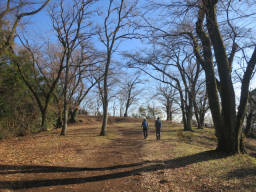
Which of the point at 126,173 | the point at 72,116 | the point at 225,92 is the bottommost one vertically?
the point at 126,173

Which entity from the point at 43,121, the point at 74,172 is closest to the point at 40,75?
the point at 43,121

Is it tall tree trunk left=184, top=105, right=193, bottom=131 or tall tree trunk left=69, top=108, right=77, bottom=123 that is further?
tall tree trunk left=69, top=108, right=77, bottom=123

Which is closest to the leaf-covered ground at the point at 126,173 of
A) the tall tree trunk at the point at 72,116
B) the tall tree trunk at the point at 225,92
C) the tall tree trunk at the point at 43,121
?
the tall tree trunk at the point at 225,92

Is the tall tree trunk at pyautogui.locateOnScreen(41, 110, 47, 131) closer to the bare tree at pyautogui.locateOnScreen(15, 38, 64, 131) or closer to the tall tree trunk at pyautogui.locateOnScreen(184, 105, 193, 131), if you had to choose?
the bare tree at pyautogui.locateOnScreen(15, 38, 64, 131)

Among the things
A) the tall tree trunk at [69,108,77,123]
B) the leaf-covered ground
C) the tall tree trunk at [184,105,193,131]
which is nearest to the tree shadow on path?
the leaf-covered ground

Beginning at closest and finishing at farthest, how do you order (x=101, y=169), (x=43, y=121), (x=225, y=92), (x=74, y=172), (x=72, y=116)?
(x=74, y=172) < (x=101, y=169) < (x=225, y=92) < (x=43, y=121) < (x=72, y=116)

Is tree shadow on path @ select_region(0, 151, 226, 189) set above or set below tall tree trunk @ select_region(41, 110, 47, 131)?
below

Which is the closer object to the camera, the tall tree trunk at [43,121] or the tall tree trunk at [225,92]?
the tall tree trunk at [225,92]

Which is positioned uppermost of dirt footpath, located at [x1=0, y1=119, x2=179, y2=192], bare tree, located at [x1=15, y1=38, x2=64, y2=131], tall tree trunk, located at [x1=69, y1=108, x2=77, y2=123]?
bare tree, located at [x1=15, y1=38, x2=64, y2=131]

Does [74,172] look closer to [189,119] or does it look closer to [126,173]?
[126,173]

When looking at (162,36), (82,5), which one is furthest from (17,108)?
(162,36)

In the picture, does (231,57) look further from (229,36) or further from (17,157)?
(17,157)

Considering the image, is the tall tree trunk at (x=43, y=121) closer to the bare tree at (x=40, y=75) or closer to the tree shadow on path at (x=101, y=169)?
the bare tree at (x=40, y=75)

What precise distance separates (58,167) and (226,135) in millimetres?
6982
